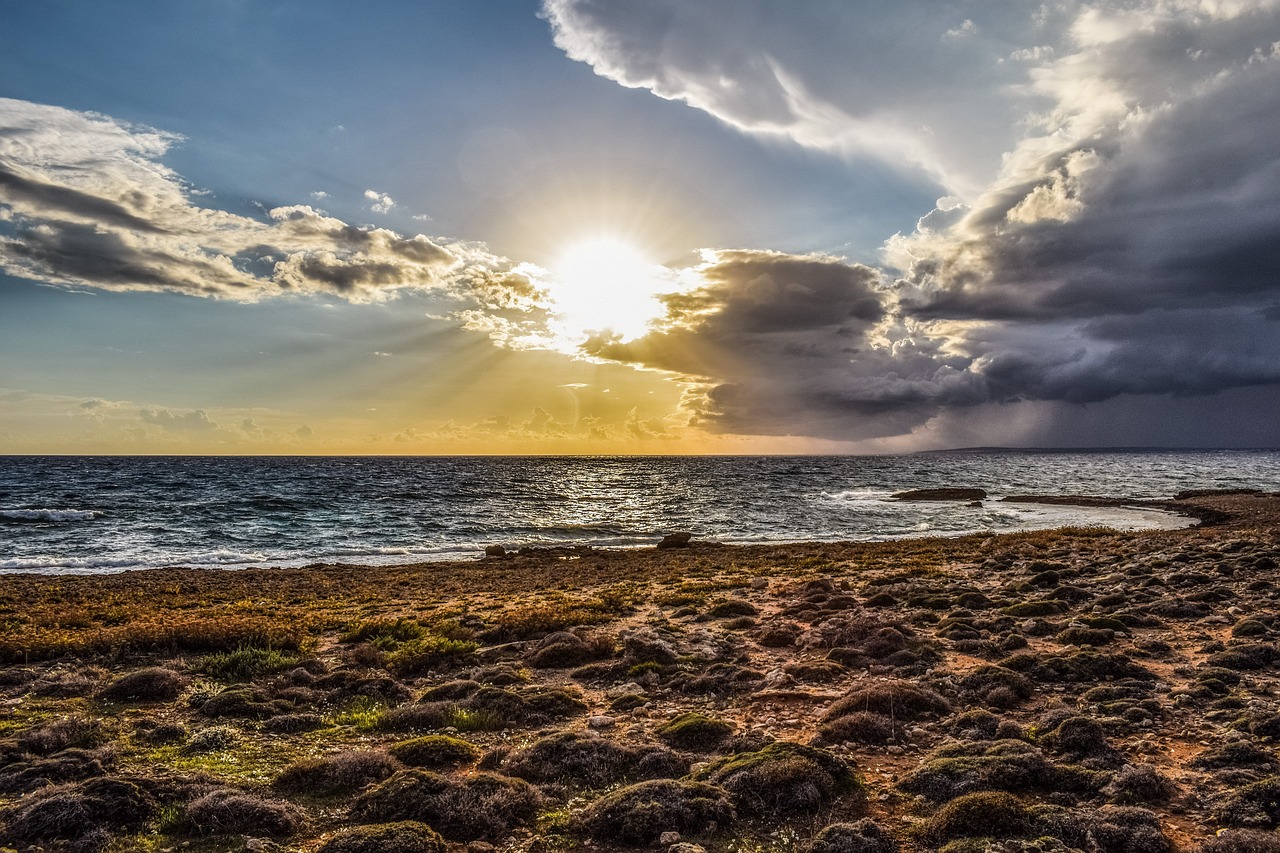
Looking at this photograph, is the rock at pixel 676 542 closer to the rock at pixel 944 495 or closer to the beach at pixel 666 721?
the beach at pixel 666 721

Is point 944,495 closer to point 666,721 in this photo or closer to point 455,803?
point 666,721

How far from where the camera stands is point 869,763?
981 cm

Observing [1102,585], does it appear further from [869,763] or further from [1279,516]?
[1279,516]

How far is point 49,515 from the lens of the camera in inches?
2119

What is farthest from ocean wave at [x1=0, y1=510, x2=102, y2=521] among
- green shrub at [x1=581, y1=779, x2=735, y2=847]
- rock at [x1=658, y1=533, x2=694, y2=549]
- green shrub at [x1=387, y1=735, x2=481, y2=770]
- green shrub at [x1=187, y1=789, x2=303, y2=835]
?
green shrub at [x1=581, y1=779, x2=735, y2=847]

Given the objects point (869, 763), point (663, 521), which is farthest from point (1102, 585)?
point (663, 521)

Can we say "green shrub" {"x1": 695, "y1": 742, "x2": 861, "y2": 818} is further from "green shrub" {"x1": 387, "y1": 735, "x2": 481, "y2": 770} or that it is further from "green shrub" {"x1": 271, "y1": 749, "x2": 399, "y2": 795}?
"green shrub" {"x1": 271, "y1": 749, "x2": 399, "y2": 795}

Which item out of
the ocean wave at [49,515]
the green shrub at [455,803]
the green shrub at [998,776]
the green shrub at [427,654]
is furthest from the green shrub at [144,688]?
the ocean wave at [49,515]

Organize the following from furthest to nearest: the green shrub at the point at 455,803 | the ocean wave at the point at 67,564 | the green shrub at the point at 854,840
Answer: the ocean wave at the point at 67,564
the green shrub at the point at 455,803
the green shrub at the point at 854,840

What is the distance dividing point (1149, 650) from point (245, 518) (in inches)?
2429

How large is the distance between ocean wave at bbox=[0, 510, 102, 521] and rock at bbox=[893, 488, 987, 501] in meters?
83.8

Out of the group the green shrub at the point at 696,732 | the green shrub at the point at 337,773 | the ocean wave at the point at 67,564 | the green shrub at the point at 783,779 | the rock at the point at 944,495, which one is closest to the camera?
the green shrub at the point at 783,779

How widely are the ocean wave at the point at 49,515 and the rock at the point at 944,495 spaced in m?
83.8

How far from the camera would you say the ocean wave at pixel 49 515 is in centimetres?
5316
